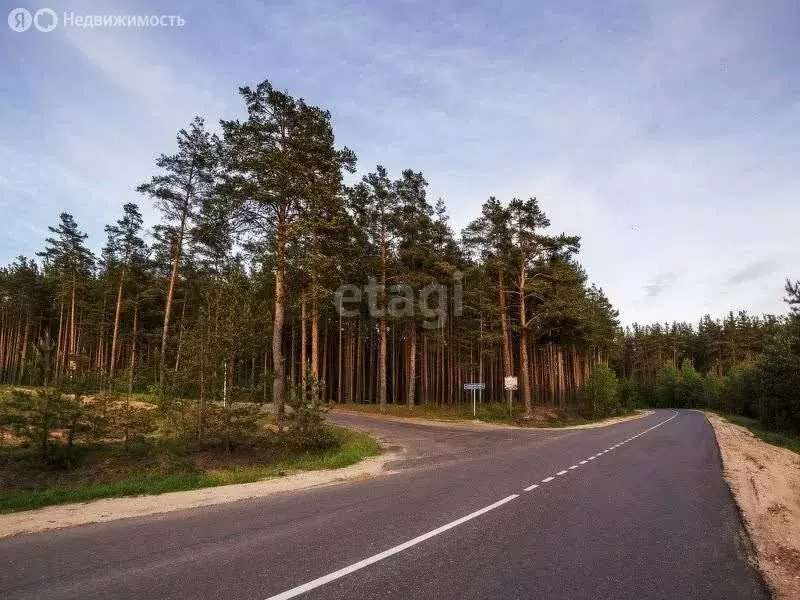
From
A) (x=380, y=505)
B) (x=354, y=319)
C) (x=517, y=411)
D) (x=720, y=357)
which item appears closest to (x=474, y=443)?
(x=380, y=505)

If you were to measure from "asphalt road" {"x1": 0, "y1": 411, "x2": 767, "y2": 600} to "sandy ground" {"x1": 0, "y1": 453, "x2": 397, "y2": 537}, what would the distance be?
0.55m

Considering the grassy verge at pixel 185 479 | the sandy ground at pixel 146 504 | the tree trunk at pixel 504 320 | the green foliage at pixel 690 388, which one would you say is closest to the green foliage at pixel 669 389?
the green foliage at pixel 690 388

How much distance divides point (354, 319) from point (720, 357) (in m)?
97.7

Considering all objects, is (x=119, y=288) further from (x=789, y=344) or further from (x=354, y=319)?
(x=789, y=344)

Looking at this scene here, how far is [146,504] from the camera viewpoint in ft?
30.1

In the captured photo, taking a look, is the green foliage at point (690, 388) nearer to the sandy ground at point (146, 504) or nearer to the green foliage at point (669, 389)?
the green foliage at point (669, 389)

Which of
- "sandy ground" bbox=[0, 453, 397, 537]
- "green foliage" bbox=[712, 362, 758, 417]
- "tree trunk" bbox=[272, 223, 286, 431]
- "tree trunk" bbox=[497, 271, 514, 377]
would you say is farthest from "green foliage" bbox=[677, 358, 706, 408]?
"sandy ground" bbox=[0, 453, 397, 537]

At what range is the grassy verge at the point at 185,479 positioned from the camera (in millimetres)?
9430

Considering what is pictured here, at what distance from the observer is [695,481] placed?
1229 cm

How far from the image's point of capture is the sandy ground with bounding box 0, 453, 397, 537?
7.69 metres

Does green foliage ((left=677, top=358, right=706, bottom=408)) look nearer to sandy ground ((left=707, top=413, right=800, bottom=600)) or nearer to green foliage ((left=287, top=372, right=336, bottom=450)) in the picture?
sandy ground ((left=707, top=413, right=800, bottom=600))

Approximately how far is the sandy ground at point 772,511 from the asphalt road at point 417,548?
27cm

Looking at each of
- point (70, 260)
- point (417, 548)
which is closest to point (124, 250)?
point (70, 260)

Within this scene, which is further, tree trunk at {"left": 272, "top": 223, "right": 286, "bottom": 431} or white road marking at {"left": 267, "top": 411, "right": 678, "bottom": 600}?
tree trunk at {"left": 272, "top": 223, "right": 286, "bottom": 431}
